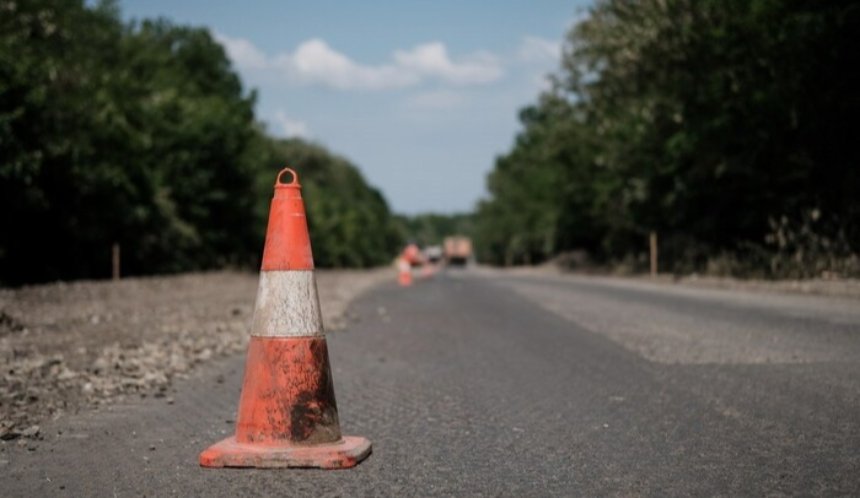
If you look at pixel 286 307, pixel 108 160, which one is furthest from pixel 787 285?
pixel 108 160

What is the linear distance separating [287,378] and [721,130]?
2024 cm

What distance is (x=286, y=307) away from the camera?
4.95 m

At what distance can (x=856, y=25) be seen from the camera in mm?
18484

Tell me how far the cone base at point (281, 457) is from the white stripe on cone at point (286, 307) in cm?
65

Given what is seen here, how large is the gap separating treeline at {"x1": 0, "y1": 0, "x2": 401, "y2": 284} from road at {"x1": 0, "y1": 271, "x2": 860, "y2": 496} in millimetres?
15708

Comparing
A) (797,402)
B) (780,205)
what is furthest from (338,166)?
(797,402)

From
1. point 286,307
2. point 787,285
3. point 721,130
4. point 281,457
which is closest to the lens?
point 281,457

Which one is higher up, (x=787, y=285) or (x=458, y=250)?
(x=458, y=250)

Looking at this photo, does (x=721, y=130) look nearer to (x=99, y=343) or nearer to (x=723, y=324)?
(x=723, y=324)

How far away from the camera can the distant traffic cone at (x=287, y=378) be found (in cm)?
454

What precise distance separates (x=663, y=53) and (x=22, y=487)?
2522 centimetres

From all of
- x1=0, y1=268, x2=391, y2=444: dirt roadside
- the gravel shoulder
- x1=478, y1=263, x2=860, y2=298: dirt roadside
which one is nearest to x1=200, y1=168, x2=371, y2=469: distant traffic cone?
x1=0, y1=268, x2=391, y2=444: dirt roadside

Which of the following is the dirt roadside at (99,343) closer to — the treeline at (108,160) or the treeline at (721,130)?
the treeline at (108,160)

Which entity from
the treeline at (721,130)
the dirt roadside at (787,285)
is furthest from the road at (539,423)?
the treeline at (721,130)
